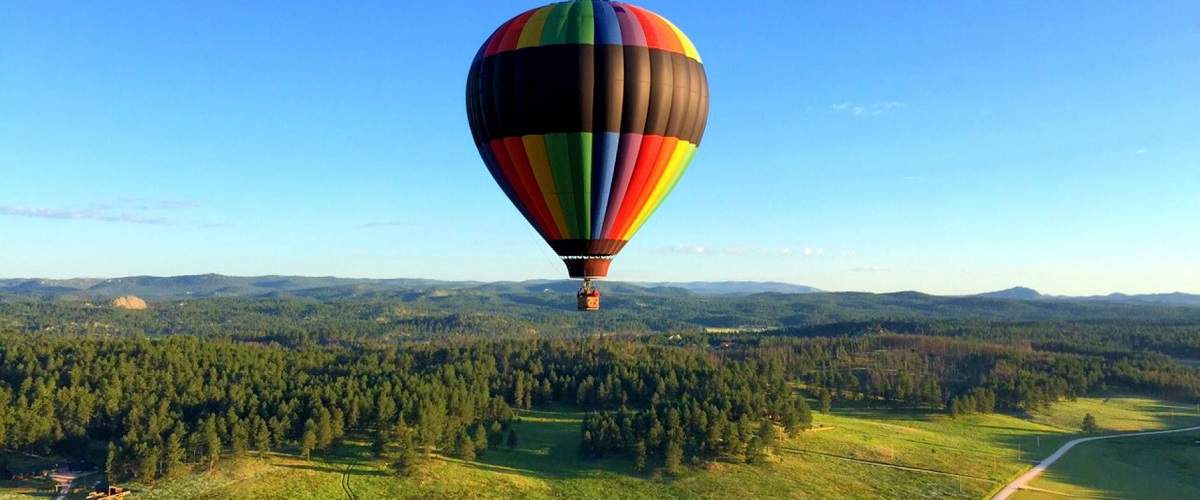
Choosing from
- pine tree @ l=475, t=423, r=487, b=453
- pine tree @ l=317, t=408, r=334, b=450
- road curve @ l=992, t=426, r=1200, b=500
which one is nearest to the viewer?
road curve @ l=992, t=426, r=1200, b=500

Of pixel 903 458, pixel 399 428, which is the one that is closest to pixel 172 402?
pixel 399 428

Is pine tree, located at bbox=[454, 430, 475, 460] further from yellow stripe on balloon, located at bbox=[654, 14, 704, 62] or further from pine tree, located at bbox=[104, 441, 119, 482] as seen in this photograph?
yellow stripe on balloon, located at bbox=[654, 14, 704, 62]

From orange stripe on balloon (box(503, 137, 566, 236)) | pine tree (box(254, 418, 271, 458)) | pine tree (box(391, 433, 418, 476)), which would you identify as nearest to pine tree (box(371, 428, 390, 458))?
pine tree (box(391, 433, 418, 476))

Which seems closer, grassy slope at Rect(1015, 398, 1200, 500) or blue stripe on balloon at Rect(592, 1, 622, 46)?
blue stripe on balloon at Rect(592, 1, 622, 46)

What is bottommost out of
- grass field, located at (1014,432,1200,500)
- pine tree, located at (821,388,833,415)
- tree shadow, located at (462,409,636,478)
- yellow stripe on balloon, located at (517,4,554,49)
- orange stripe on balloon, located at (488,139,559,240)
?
tree shadow, located at (462,409,636,478)

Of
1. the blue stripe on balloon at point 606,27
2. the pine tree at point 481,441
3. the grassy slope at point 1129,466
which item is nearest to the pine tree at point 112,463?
the pine tree at point 481,441

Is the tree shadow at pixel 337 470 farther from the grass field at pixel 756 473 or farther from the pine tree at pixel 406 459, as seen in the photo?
the pine tree at pixel 406 459
